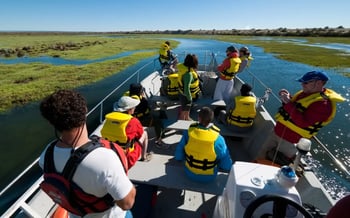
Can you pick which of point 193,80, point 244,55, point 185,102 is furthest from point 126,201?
point 244,55

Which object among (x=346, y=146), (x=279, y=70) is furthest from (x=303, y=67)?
(x=346, y=146)

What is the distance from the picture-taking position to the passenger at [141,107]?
13.7 feet

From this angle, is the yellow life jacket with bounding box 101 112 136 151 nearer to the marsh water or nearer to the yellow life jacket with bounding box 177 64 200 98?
the yellow life jacket with bounding box 177 64 200 98

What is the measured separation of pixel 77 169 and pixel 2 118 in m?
10.2

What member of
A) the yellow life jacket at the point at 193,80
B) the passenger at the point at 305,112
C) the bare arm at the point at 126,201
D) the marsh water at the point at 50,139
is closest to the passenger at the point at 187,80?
the yellow life jacket at the point at 193,80

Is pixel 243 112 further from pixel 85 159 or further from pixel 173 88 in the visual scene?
pixel 85 159

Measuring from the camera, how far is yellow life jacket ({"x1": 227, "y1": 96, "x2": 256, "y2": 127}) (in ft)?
14.1

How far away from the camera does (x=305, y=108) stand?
298 centimetres

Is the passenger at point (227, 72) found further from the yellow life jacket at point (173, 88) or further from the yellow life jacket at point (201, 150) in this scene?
the yellow life jacket at point (201, 150)

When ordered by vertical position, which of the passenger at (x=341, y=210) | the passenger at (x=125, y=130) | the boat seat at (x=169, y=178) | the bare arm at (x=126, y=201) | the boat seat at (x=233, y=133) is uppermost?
the passenger at (x=341, y=210)

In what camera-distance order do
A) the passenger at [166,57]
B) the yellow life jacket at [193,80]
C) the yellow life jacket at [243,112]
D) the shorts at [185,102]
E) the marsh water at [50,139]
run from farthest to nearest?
the passenger at [166,57] < the marsh water at [50,139] < the shorts at [185,102] < the yellow life jacket at [193,80] < the yellow life jacket at [243,112]

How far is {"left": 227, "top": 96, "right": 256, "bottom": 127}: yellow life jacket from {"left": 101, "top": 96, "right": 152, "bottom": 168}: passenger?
2073 millimetres

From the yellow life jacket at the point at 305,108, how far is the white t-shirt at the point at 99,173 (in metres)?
2.56

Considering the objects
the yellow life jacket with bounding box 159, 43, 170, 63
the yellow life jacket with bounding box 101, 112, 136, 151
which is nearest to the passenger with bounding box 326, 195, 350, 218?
the yellow life jacket with bounding box 101, 112, 136, 151
